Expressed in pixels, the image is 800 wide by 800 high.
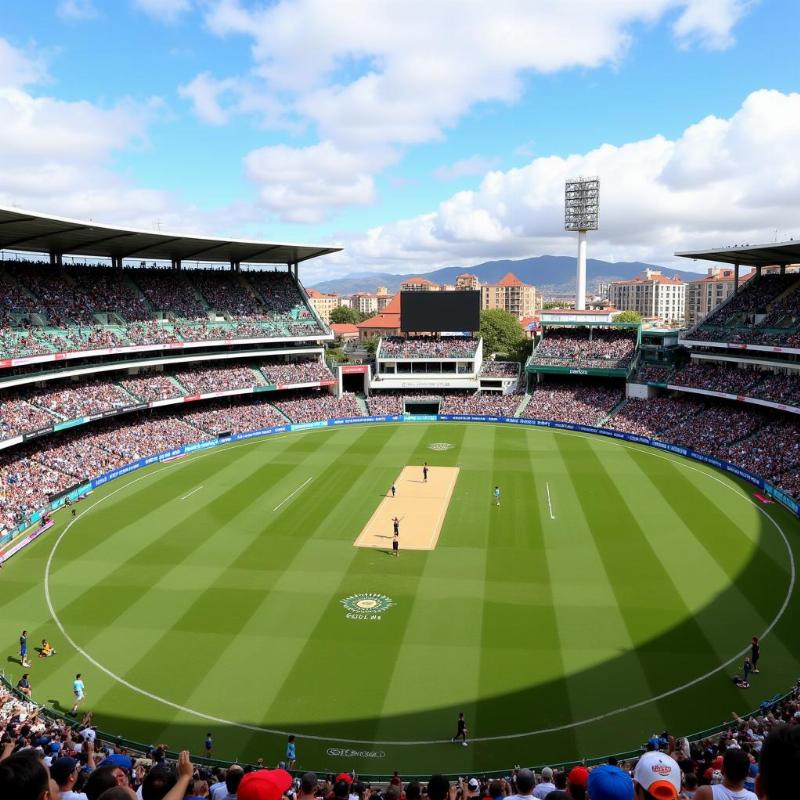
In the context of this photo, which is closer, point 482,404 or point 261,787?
point 261,787

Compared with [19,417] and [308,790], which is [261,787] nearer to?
[308,790]

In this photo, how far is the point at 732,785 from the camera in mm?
5586

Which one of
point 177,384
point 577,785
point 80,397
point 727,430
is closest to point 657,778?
point 577,785

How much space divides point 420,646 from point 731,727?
10.0 metres

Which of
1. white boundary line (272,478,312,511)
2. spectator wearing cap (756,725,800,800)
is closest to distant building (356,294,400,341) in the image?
white boundary line (272,478,312,511)

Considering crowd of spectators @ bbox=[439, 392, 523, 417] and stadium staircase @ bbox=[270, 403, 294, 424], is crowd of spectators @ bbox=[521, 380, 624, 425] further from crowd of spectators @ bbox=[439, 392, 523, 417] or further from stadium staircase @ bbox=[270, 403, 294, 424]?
stadium staircase @ bbox=[270, 403, 294, 424]

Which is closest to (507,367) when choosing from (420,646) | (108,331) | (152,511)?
(108,331)

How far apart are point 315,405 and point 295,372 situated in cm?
390

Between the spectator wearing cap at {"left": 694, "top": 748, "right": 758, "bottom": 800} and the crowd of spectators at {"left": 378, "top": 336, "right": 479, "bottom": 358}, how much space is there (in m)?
68.9

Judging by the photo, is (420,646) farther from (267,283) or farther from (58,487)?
(267,283)

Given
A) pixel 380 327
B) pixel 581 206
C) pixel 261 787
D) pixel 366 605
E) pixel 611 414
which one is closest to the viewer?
pixel 261 787

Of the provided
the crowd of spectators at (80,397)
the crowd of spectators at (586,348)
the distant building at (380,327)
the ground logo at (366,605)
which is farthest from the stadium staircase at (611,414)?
the distant building at (380,327)

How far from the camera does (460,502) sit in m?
41.4

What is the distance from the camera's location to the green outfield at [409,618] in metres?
20.0
